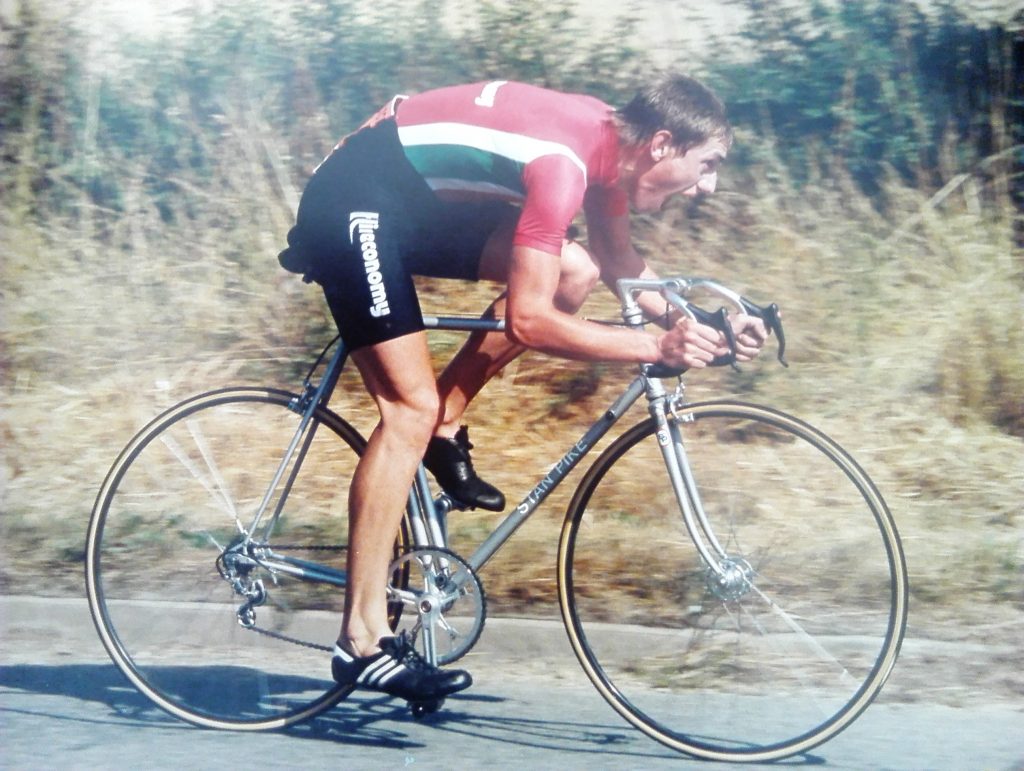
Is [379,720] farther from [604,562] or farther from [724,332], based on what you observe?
[724,332]

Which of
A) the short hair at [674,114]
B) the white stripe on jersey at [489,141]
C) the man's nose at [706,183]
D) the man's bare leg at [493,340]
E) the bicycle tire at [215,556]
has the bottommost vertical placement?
the bicycle tire at [215,556]

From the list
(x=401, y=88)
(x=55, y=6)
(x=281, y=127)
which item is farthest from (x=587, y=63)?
(x=55, y=6)

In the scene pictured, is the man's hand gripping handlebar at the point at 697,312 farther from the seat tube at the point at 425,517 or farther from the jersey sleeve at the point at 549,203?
the seat tube at the point at 425,517

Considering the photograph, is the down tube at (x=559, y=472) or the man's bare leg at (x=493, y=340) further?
the man's bare leg at (x=493, y=340)

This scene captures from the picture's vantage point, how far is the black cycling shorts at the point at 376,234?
3812 millimetres

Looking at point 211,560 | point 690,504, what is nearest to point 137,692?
point 211,560

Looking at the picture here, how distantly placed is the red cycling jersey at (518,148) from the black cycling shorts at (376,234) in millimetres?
70

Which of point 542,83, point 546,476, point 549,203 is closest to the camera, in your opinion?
point 549,203

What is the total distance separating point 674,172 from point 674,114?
0.55ft

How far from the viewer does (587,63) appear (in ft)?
20.0

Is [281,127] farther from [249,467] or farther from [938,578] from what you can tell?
[938,578]

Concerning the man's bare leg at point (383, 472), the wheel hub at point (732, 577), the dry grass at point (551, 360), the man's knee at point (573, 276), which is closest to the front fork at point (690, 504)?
the wheel hub at point (732, 577)

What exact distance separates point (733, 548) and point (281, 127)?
10.8ft

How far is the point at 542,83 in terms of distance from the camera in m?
6.21
